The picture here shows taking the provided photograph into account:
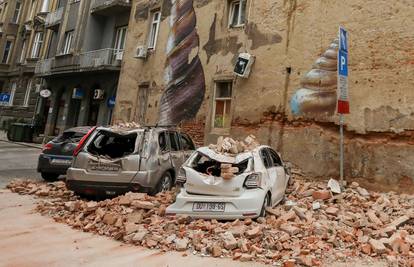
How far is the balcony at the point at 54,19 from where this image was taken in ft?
86.7

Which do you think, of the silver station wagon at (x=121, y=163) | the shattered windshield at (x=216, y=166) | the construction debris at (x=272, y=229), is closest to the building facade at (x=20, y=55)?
the silver station wagon at (x=121, y=163)

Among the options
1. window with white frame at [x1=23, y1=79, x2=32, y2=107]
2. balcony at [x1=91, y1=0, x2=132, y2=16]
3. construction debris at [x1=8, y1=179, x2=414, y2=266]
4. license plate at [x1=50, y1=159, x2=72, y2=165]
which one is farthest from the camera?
window with white frame at [x1=23, y1=79, x2=32, y2=107]

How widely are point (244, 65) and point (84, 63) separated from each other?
12.9 meters

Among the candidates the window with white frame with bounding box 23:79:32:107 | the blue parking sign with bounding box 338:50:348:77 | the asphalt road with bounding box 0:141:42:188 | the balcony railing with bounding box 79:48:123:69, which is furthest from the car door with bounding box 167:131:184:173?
the window with white frame with bounding box 23:79:32:107

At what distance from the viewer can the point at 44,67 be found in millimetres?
25625

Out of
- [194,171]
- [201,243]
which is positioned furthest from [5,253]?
[194,171]

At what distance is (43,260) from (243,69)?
29.8ft

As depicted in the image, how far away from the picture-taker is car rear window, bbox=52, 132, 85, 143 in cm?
1066

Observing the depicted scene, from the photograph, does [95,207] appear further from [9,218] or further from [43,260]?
[43,260]

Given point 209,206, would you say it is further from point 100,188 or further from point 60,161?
point 60,161

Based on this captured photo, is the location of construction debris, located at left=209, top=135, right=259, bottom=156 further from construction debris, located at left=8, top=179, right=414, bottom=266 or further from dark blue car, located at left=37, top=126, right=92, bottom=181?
dark blue car, located at left=37, top=126, right=92, bottom=181

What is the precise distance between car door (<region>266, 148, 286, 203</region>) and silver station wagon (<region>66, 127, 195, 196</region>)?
2.29m

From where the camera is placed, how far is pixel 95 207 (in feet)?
22.2

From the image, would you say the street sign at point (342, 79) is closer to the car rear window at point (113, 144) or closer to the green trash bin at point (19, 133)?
the car rear window at point (113, 144)
